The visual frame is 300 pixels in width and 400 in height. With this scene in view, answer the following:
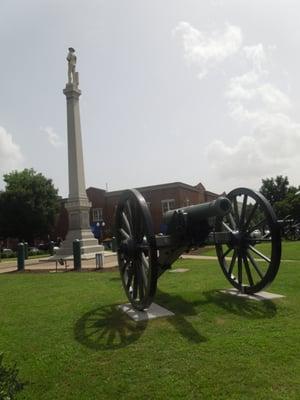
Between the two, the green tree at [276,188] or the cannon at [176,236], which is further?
the green tree at [276,188]

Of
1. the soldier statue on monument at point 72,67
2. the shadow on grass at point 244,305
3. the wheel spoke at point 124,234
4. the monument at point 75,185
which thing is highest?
the soldier statue on monument at point 72,67

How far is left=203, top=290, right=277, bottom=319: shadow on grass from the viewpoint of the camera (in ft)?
22.0

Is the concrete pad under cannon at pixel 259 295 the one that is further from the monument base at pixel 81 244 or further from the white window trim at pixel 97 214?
the white window trim at pixel 97 214

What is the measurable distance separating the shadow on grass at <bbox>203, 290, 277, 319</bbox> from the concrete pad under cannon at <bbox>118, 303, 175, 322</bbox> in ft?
2.91

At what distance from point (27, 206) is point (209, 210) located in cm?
4080

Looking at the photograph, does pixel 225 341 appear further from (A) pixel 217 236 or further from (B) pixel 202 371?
(A) pixel 217 236

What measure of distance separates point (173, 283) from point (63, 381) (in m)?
5.75

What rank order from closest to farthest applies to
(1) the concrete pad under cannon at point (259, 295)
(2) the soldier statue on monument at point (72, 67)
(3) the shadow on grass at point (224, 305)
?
(3) the shadow on grass at point (224, 305), (1) the concrete pad under cannon at point (259, 295), (2) the soldier statue on monument at point (72, 67)

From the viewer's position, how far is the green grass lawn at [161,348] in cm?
430

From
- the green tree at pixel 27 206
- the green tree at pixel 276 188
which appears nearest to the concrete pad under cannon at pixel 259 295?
the green tree at pixel 27 206

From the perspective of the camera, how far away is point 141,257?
6832 millimetres

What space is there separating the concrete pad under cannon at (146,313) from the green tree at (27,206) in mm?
39980

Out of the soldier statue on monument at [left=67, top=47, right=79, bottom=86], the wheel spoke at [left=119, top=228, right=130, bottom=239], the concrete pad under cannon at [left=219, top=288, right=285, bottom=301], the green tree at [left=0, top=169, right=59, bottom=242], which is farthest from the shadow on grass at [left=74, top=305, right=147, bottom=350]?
the green tree at [left=0, top=169, right=59, bottom=242]

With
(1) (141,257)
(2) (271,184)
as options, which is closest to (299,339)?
(1) (141,257)
